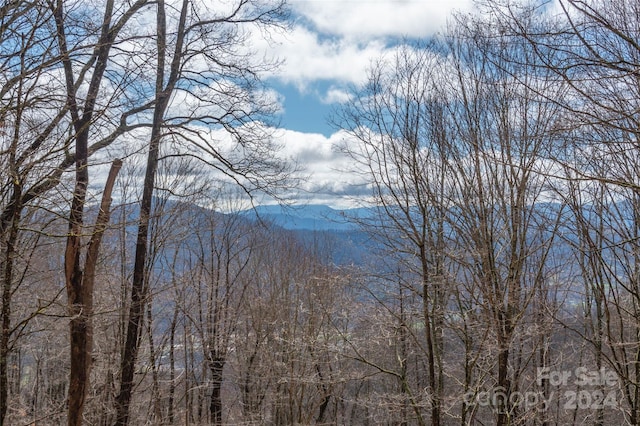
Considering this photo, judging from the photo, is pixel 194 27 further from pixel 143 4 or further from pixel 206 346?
pixel 206 346

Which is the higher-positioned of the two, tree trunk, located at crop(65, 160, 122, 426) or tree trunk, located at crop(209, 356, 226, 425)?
tree trunk, located at crop(65, 160, 122, 426)

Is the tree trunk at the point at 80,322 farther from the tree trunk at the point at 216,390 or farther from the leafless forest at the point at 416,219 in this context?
the tree trunk at the point at 216,390

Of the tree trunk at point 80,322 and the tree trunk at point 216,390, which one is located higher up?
the tree trunk at point 80,322

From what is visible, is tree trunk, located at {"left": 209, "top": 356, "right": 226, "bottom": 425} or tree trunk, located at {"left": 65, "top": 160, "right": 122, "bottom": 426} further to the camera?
tree trunk, located at {"left": 209, "top": 356, "right": 226, "bottom": 425}

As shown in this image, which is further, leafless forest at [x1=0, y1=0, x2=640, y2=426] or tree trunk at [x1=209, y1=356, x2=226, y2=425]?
tree trunk at [x1=209, y1=356, x2=226, y2=425]

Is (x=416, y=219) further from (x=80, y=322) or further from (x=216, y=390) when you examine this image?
(x=216, y=390)

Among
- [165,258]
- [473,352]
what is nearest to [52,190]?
[473,352]

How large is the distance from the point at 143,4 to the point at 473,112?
550cm

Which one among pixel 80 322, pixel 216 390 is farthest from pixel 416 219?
pixel 216 390

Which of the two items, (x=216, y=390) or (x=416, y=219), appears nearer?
(x=416, y=219)

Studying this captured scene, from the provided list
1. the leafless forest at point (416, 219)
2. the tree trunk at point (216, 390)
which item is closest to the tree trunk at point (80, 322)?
the leafless forest at point (416, 219)

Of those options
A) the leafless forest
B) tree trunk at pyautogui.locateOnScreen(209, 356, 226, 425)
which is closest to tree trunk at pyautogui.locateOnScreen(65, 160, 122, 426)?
the leafless forest

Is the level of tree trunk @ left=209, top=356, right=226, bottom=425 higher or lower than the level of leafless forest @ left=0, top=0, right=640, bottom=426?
lower

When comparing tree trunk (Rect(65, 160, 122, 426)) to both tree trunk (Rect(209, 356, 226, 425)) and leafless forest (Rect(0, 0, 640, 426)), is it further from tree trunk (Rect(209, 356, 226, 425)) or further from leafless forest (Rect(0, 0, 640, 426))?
tree trunk (Rect(209, 356, 226, 425))
